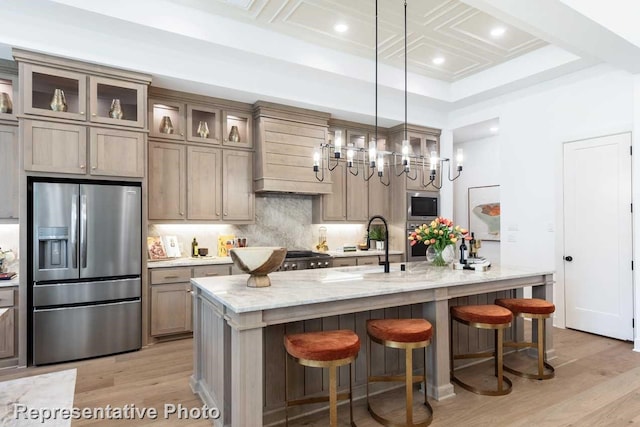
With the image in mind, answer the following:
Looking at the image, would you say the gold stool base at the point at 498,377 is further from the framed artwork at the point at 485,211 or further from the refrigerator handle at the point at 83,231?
the framed artwork at the point at 485,211

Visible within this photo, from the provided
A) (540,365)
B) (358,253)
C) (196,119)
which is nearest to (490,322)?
(540,365)

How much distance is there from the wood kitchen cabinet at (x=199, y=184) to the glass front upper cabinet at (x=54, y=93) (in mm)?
875

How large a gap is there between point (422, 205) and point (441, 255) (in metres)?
2.66

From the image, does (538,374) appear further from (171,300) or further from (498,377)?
(171,300)

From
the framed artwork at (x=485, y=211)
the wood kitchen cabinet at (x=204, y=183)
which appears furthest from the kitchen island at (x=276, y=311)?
the framed artwork at (x=485, y=211)

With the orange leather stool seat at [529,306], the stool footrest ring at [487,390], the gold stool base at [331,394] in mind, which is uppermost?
the orange leather stool seat at [529,306]

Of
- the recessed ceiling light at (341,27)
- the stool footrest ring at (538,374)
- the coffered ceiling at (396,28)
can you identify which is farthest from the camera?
the recessed ceiling light at (341,27)

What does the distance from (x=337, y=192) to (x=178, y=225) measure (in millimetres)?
2365

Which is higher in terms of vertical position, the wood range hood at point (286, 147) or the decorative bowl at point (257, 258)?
the wood range hood at point (286, 147)

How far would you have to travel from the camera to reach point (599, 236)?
176 inches

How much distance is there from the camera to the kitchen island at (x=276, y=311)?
215 centimetres

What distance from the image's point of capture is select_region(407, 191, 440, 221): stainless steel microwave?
20.1 ft

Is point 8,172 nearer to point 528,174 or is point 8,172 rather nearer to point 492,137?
point 528,174

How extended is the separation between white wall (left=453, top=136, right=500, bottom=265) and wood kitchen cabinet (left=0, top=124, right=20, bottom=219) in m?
7.13
